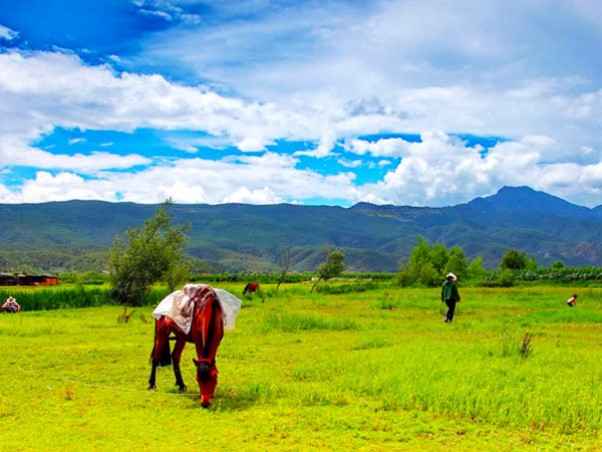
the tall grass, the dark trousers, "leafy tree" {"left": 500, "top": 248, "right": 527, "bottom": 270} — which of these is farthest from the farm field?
"leafy tree" {"left": 500, "top": 248, "right": 527, "bottom": 270}

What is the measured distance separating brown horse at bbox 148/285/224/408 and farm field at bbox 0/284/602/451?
0.42 metres

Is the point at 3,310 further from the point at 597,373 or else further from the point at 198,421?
the point at 597,373

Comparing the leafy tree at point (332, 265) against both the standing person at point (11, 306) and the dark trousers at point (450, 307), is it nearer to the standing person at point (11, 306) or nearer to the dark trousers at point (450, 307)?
the standing person at point (11, 306)

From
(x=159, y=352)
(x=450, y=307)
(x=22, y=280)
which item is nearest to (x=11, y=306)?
(x=450, y=307)

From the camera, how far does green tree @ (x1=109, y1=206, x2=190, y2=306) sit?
38.6 m

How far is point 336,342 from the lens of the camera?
17.6 metres

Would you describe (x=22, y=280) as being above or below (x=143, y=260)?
below

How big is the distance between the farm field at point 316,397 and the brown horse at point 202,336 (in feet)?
1.37

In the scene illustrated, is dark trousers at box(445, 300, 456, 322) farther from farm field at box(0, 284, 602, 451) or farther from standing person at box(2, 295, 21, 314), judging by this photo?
standing person at box(2, 295, 21, 314)

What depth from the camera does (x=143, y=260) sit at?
38625 millimetres

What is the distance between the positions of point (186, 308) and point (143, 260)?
29.4m

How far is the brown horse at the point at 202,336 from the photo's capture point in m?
9.49

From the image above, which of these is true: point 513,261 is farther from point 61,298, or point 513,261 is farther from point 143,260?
point 61,298

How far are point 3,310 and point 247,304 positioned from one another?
1460 centimetres
